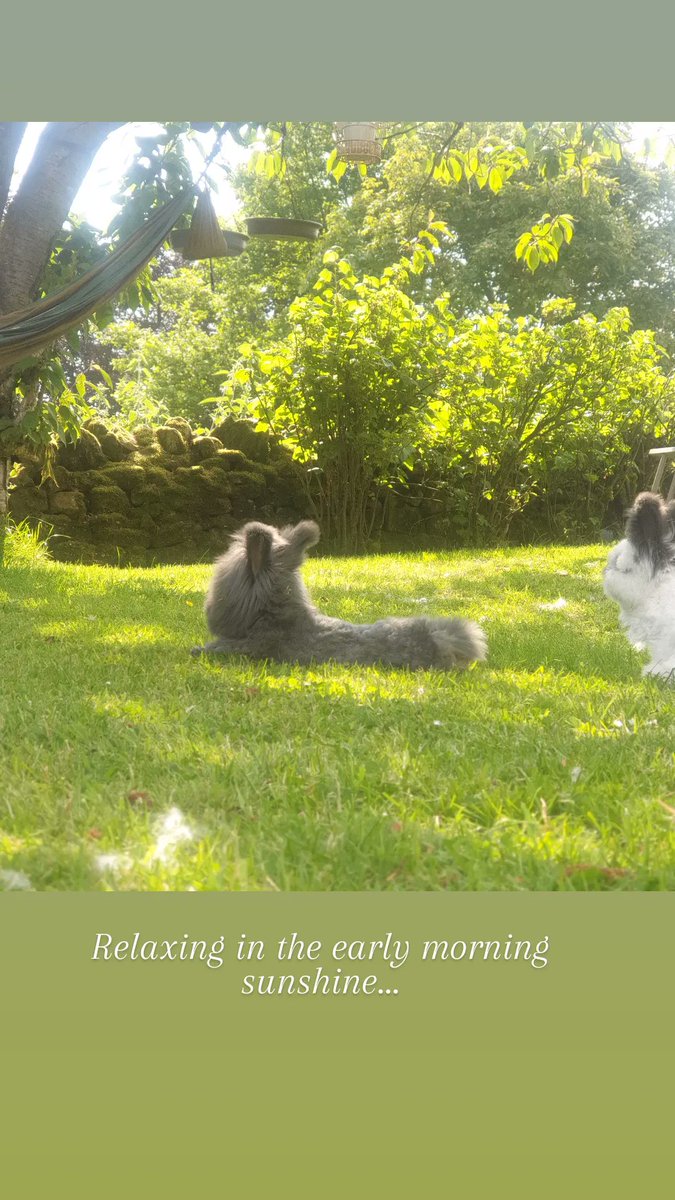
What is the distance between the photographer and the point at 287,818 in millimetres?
2576

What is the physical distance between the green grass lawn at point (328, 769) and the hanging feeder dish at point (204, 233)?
2.85 metres

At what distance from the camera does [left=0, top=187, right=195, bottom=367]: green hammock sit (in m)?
5.24

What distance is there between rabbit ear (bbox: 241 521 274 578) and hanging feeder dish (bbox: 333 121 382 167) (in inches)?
163

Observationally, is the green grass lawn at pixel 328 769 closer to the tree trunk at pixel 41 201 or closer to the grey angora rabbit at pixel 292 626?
the grey angora rabbit at pixel 292 626

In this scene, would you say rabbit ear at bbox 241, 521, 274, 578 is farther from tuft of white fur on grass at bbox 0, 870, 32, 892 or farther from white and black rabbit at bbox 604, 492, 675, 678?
tuft of white fur on grass at bbox 0, 870, 32, 892

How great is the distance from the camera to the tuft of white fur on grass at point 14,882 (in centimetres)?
223

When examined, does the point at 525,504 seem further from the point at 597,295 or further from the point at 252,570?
the point at 597,295

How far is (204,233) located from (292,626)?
10.6 ft

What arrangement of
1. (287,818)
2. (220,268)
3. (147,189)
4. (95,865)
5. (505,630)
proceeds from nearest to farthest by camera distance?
(95,865), (287,818), (505,630), (147,189), (220,268)

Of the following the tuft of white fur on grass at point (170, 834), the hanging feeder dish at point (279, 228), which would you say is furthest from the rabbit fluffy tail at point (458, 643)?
the hanging feeder dish at point (279, 228)

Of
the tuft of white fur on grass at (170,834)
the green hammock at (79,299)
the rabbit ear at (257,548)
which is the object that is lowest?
the tuft of white fur on grass at (170,834)

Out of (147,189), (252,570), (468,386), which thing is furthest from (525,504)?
(252,570)

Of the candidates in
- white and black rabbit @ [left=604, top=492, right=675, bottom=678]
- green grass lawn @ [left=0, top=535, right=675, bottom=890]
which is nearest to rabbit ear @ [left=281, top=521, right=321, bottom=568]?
green grass lawn @ [left=0, top=535, right=675, bottom=890]

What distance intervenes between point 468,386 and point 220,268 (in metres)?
12.1
